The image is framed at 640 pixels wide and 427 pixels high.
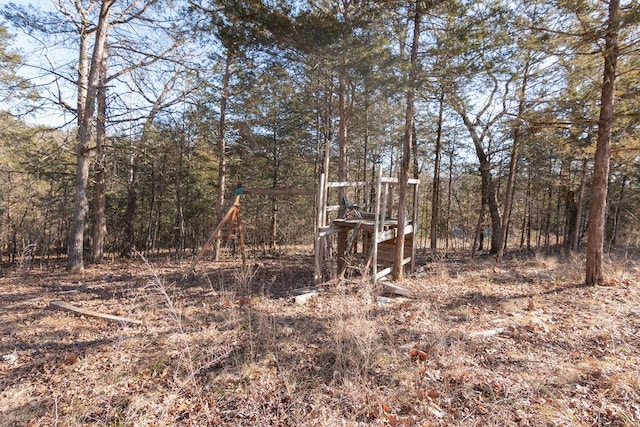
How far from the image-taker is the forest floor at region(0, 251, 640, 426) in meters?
2.57

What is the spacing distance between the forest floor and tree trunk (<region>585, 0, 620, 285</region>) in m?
0.66

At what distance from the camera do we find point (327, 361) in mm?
3439

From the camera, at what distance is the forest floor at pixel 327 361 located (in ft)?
8.45

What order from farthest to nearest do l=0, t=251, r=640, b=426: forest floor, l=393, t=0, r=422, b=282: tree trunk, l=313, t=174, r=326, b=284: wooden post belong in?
l=313, t=174, r=326, b=284: wooden post < l=393, t=0, r=422, b=282: tree trunk < l=0, t=251, r=640, b=426: forest floor

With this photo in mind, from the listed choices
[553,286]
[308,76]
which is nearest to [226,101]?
[308,76]

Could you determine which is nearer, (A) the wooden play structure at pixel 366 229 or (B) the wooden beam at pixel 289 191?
(A) the wooden play structure at pixel 366 229

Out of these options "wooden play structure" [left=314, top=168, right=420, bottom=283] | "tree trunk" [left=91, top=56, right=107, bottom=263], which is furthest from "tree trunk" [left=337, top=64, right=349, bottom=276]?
"tree trunk" [left=91, top=56, right=107, bottom=263]

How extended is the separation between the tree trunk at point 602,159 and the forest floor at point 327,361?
66cm

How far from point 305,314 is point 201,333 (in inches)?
64.9

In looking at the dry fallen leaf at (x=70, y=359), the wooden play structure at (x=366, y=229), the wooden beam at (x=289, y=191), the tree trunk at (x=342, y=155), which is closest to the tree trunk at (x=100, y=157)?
the wooden beam at (x=289, y=191)

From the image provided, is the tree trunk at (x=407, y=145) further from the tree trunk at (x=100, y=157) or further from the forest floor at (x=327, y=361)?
the tree trunk at (x=100, y=157)

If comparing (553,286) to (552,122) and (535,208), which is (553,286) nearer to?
(552,122)

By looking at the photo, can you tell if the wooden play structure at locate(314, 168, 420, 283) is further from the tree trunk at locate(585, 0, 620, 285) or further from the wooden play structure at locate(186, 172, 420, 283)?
Answer: the tree trunk at locate(585, 0, 620, 285)

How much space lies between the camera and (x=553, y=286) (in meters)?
6.30
